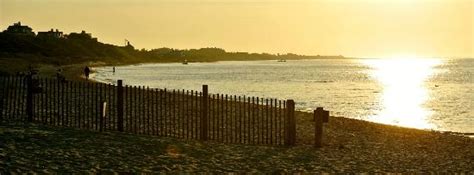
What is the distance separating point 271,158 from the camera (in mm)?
17469

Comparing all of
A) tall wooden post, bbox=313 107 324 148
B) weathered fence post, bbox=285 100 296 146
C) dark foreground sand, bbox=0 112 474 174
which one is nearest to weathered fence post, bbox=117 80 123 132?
dark foreground sand, bbox=0 112 474 174

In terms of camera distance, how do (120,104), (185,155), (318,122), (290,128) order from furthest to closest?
(120,104), (318,122), (290,128), (185,155)

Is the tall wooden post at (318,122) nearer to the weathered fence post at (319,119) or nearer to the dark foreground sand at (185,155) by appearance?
the weathered fence post at (319,119)

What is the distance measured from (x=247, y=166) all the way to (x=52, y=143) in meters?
4.92

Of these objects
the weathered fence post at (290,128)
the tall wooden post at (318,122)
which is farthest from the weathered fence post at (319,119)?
the weathered fence post at (290,128)

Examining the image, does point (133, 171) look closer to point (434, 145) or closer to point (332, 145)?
point (332, 145)

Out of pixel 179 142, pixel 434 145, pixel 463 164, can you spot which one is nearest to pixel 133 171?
pixel 179 142

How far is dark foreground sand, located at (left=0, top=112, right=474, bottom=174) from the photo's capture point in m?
14.4

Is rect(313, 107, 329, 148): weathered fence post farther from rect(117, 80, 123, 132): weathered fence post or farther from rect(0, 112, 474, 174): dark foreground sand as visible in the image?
Answer: rect(117, 80, 123, 132): weathered fence post

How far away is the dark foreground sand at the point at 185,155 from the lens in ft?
47.3

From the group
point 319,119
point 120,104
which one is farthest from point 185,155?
point 319,119

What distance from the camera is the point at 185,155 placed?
16.6 m

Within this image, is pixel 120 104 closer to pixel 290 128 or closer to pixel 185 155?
pixel 185 155

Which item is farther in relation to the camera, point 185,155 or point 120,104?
point 120,104
